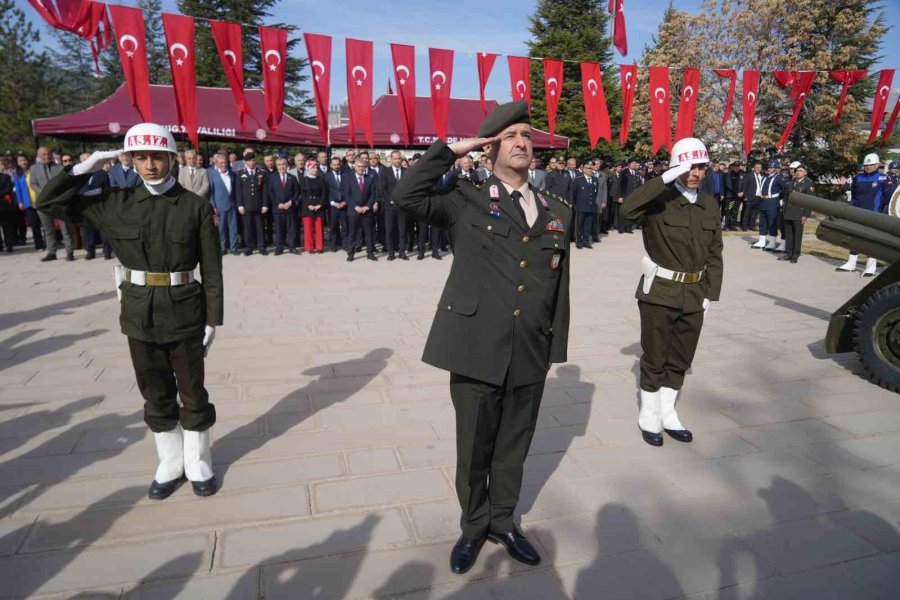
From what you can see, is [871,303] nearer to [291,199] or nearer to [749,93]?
[291,199]

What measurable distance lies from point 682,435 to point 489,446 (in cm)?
203

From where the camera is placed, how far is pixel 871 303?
5309mm

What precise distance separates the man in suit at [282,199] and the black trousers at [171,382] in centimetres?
932

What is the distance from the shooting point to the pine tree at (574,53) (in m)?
35.8

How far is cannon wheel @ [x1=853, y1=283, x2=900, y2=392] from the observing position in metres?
5.09

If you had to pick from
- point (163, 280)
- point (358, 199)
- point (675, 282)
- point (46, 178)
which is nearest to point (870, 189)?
point (675, 282)

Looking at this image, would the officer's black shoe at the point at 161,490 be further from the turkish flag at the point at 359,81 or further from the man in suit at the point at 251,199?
the man in suit at the point at 251,199

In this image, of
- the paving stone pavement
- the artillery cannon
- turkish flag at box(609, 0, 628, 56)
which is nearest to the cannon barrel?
the artillery cannon

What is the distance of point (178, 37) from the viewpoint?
968cm

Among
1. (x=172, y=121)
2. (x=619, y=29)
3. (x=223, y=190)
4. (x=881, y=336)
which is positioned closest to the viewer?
(x=881, y=336)

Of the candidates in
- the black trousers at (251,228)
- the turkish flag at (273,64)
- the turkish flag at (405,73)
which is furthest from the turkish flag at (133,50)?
the turkish flag at (405,73)

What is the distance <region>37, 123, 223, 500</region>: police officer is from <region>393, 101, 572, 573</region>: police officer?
4.91 ft

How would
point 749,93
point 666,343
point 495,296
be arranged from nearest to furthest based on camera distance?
1. point 495,296
2. point 666,343
3. point 749,93

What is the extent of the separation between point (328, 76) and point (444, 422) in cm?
866
